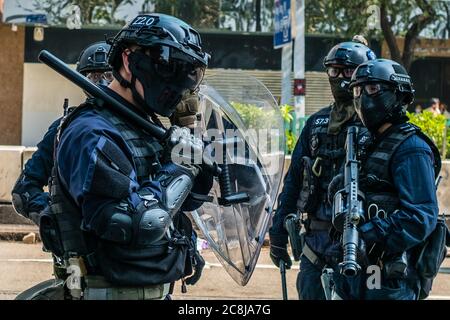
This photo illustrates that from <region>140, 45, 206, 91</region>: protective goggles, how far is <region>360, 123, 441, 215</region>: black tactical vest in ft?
4.14

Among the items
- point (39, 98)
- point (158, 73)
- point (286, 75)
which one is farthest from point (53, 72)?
point (158, 73)

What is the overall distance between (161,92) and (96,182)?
47 centimetres

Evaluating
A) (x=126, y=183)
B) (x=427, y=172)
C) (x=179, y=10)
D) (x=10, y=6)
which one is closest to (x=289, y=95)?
(x=179, y=10)

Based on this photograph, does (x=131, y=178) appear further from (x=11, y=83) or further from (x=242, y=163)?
(x=11, y=83)

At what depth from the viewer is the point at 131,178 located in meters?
3.08

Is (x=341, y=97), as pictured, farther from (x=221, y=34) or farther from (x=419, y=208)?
(x=221, y=34)

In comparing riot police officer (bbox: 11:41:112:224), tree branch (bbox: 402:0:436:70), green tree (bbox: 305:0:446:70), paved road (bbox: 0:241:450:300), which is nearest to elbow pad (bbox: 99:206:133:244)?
riot police officer (bbox: 11:41:112:224)

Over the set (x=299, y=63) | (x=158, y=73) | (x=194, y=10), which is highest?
(x=194, y=10)

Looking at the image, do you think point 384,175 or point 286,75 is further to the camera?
point 286,75

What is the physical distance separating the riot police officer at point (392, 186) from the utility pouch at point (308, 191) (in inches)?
25.8

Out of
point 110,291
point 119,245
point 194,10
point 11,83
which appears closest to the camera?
point 119,245

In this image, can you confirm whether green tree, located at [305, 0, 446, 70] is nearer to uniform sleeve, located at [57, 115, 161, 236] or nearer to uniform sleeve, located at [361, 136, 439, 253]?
uniform sleeve, located at [361, 136, 439, 253]

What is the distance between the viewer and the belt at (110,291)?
3.22 metres

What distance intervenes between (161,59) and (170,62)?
3 cm
